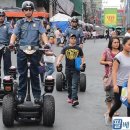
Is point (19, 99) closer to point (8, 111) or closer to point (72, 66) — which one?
point (8, 111)

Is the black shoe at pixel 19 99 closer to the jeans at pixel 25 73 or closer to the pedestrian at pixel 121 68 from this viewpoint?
the jeans at pixel 25 73

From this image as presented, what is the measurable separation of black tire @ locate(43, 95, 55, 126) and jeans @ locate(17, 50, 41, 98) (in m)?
0.34

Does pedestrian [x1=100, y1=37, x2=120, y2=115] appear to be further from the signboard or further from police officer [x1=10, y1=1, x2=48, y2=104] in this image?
the signboard

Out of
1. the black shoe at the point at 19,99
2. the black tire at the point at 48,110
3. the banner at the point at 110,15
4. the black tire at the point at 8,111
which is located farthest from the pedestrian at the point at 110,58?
the banner at the point at 110,15

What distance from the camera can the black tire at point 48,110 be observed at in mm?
7895

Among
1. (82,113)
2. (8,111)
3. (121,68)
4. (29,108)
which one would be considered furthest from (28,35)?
(82,113)

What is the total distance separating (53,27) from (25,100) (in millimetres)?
38209

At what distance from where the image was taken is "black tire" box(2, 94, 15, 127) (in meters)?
7.80

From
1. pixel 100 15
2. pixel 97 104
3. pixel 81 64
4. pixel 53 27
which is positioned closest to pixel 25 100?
pixel 81 64

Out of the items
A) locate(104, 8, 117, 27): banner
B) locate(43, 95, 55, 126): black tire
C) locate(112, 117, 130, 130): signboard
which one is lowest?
locate(104, 8, 117, 27): banner

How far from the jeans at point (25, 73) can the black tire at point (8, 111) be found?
0.37 meters

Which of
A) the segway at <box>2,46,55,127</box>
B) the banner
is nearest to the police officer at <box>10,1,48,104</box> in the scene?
the segway at <box>2,46,55,127</box>

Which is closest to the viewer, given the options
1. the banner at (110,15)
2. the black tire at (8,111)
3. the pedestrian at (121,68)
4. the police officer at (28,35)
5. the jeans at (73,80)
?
the pedestrian at (121,68)

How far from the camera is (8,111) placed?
25.6ft
